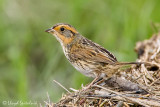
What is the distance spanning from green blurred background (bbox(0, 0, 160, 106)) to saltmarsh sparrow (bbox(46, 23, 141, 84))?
52.2 inches

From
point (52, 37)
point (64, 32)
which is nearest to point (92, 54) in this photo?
point (64, 32)

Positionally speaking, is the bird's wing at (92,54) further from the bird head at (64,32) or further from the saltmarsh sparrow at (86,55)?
the bird head at (64,32)

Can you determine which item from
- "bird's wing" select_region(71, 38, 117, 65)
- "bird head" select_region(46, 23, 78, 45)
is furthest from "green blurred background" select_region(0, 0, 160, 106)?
"bird's wing" select_region(71, 38, 117, 65)

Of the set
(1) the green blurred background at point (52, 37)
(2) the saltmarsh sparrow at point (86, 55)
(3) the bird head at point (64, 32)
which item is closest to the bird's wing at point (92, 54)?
(2) the saltmarsh sparrow at point (86, 55)

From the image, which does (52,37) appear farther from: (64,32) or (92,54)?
(92,54)

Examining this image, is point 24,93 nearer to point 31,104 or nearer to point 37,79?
point 31,104

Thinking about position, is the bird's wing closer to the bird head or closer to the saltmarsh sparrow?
the saltmarsh sparrow

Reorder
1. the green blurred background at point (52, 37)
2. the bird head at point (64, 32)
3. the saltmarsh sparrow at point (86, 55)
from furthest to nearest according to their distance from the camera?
the green blurred background at point (52, 37) < the bird head at point (64, 32) < the saltmarsh sparrow at point (86, 55)

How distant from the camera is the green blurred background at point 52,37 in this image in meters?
8.33

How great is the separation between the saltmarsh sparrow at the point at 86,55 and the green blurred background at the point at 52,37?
4.35 ft

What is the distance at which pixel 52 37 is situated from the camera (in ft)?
30.9

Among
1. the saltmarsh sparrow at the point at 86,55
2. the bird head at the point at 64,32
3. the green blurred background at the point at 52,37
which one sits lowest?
the saltmarsh sparrow at the point at 86,55

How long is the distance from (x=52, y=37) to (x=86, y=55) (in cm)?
308

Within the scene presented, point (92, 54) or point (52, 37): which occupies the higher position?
point (52, 37)
